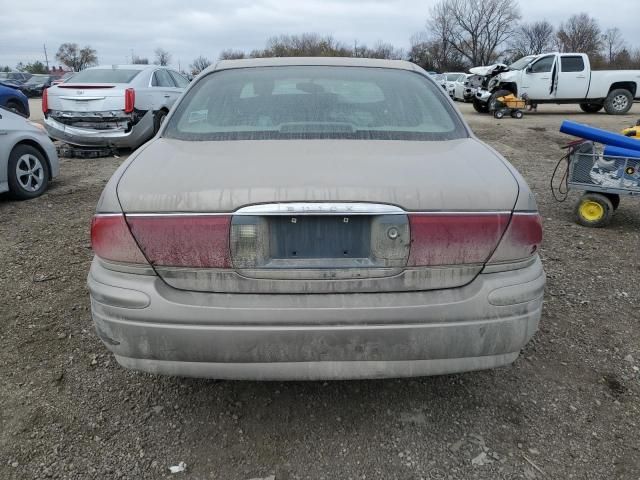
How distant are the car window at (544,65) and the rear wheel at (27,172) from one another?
52.4 feet

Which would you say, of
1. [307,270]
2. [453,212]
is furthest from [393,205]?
[307,270]

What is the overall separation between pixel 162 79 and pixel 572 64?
13.8m

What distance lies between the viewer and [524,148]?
1125cm

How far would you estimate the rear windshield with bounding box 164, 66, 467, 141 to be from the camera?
8.53 ft

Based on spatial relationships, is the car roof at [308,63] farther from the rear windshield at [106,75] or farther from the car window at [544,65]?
the car window at [544,65]

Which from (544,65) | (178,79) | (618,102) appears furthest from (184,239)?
(618,102)

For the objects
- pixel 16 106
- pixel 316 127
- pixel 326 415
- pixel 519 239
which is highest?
pixel 316 127

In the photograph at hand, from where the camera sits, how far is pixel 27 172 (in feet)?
20.8

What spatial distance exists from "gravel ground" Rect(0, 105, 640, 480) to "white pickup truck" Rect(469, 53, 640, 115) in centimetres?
1585

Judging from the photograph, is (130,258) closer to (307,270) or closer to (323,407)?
(307,270)

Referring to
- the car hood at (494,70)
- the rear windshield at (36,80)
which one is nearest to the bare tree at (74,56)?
the rear windshield at (36,80)

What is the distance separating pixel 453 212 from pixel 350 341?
2.04ft

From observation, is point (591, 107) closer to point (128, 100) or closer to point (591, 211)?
point (591, 211)

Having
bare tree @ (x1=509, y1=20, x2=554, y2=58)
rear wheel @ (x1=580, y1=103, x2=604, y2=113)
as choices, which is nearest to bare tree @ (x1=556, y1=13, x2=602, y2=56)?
bare tree @ (x1=509, y1=20, x2=554, y2=58)
